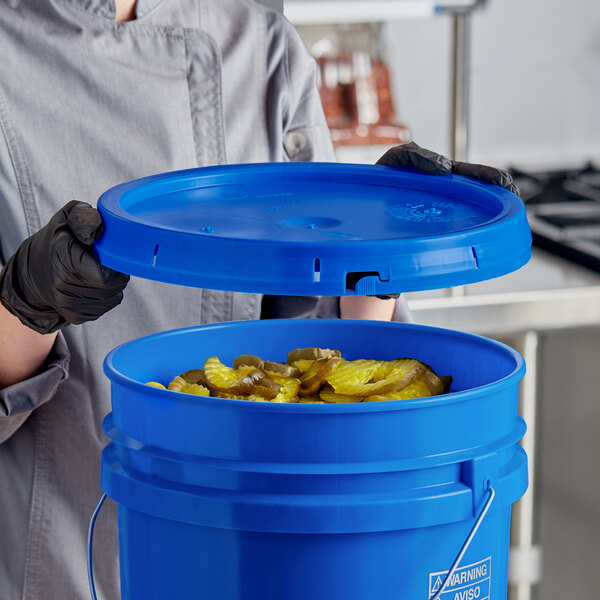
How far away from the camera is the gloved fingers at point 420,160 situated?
961 millimetres

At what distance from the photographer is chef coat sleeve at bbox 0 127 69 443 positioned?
1014 millimetres

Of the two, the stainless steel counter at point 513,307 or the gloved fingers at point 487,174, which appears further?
the stainless steel counter at point 513,307

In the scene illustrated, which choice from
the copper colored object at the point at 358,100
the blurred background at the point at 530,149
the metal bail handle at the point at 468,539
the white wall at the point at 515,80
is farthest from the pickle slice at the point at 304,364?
the white wall at the point at 515,80

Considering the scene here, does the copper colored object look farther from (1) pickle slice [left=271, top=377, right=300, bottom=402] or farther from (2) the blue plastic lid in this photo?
(1) pickle slice [left=271, top=377, right=300, bottom=402]

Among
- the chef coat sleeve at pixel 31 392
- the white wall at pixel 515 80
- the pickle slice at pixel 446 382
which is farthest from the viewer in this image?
the white wall at pixel 515 80

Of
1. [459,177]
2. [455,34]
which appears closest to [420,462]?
[459,177]

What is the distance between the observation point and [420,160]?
974 millimetres

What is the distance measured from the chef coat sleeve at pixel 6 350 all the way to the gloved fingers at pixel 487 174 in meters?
0.49

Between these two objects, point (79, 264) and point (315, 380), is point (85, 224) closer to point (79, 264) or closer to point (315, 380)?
point (79, 264)

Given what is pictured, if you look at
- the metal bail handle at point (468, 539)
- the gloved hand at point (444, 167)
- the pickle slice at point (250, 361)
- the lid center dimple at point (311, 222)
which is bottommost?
the metal bail handle at point (468, 539)

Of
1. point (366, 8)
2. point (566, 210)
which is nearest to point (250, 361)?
point (366, 8)

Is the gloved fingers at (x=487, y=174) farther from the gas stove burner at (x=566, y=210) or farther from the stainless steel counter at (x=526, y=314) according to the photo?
the gas stove burner at (x=566, y=210)

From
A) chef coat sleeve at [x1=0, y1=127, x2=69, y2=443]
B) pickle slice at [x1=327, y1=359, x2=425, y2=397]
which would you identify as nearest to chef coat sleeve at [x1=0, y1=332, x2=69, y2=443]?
chef coat sleeve at [x1=0, y1=127, x2=69, y2=443]

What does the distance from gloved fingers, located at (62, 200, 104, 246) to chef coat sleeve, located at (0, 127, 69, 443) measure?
260 millimetres
